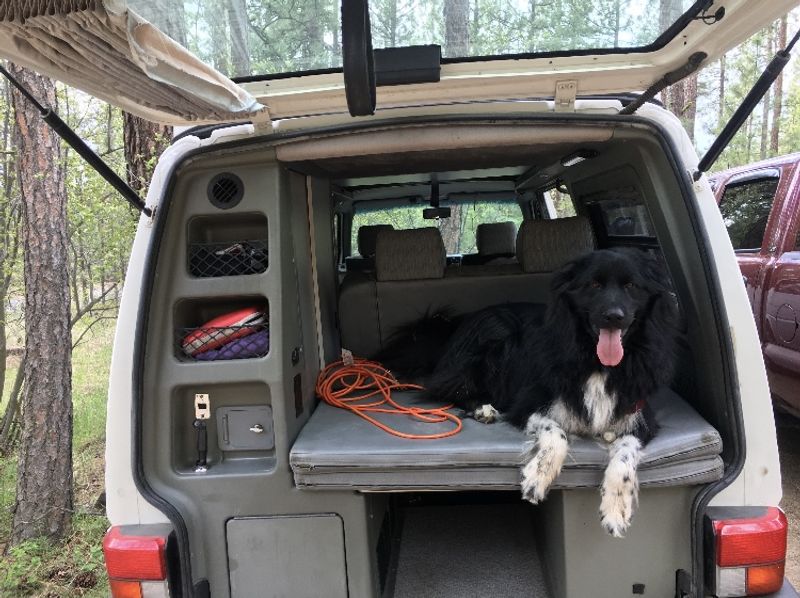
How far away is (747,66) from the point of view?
18.5 metres

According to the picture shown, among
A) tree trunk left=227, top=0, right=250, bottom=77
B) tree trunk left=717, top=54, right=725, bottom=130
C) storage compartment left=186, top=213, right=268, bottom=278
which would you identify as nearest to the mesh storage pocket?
storage compartment left=186, top=213, right=268, bottom=278

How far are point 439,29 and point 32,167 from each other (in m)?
4.03

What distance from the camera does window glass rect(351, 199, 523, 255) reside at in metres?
5.46

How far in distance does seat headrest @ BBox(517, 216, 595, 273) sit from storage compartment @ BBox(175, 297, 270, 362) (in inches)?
78.3

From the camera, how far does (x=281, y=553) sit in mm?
2156

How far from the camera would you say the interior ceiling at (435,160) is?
9.35ft

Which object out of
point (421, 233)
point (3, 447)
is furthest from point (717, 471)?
point (3, 447)

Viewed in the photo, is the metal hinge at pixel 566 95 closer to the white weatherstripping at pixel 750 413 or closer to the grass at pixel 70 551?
the white weatherstripping at pixel 750 413

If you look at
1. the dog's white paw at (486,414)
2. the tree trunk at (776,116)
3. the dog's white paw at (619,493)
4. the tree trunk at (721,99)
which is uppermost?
the tree trunk at (721,99)

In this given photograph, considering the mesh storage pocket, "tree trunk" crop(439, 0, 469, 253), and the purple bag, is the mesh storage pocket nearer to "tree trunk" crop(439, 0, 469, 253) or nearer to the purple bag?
the purple bag

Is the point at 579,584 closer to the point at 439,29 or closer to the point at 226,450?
the point at 226,450

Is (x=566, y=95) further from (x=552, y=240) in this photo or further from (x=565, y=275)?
(x=552, y=240)

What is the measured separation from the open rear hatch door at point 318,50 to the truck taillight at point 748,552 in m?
1.52

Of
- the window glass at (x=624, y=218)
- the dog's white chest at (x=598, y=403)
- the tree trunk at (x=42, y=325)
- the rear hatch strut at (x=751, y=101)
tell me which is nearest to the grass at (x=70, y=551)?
the tree trunk at (x=42, y=325)
